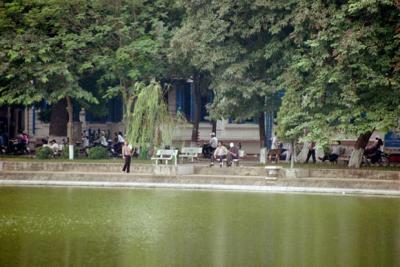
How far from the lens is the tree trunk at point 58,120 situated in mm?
48562

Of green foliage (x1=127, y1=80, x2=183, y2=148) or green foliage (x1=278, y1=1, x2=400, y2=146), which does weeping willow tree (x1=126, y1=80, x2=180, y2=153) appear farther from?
green foliage (x1=278, y1=1, x2=400, y2=146)

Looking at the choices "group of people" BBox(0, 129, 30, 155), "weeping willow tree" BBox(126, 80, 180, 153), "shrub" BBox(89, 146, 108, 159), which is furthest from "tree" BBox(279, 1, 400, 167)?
"group of people" BBox(0, 129, 30, 155)

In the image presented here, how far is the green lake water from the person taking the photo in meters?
19.7

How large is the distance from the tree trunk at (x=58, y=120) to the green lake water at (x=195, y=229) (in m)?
14.5

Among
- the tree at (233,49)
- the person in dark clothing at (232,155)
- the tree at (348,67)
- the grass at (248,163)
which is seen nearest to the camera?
the tree at (348,67)

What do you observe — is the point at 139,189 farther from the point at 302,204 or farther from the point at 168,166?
the point at 302,204

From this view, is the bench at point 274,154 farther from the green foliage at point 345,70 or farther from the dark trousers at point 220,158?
the green foliage at point 345,70


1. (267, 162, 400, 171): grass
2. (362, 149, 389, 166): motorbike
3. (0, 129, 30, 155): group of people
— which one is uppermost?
(0, 129, 30, 155): group of people

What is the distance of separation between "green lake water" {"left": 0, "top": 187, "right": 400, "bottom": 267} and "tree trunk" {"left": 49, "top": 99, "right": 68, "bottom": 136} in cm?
1455

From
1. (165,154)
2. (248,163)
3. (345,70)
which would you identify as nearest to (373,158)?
(248,163)

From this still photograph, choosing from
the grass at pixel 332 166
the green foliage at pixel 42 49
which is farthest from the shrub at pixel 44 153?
the grass at pixel 332 166

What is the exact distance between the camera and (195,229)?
2412 centimetres

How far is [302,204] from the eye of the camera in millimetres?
30453

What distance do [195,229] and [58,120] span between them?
25.9 m
